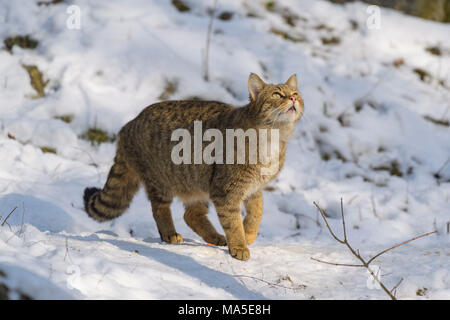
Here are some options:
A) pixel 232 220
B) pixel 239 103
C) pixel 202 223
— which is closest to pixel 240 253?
pixel 232 220

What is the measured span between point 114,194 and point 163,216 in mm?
474

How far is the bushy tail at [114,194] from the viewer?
13.6 ft

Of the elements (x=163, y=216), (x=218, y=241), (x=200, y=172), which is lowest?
(x=218, y=241)

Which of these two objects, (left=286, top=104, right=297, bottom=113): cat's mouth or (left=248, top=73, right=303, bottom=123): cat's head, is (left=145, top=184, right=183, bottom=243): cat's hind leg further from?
(left=286, top=104, right=297, bottom=113): cat's mouth

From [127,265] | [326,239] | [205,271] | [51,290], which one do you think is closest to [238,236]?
[205,271]

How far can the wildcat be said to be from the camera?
3.57m

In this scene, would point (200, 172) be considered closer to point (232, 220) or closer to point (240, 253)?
point (232, 220)

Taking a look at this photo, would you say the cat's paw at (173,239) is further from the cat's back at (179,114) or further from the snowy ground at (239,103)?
the cat's back at (179,114)

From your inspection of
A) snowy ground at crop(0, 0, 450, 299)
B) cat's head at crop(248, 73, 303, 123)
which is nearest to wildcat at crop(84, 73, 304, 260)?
cat's head at crop(248, 73, 303, 123)

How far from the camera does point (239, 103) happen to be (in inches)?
250

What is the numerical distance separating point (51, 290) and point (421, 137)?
17.4 ft

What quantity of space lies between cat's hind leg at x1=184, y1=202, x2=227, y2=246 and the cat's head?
1105mm

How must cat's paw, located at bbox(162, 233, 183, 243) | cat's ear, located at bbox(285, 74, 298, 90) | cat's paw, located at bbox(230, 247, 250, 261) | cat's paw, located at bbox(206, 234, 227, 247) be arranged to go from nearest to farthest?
cat's paw, located at bbox(230, 247, 250, 261), cat's ear, located at bbox(285, 74, 298, 90), cat's paw, located at bbox(162, 233, 183, 243), cat's paw, located at bbox(206, 234, 227, 247)
